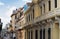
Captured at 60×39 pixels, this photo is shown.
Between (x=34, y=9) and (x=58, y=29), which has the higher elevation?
(x=34, y=9)

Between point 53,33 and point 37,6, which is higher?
point 37,6

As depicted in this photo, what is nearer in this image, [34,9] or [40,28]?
[40,28]

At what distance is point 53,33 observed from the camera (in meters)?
27.5

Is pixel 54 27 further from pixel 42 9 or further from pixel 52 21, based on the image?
pixel 42 9

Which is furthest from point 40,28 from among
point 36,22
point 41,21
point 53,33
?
point 53,33

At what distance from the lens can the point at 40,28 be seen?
3484 cm

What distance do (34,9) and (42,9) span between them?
4.67m

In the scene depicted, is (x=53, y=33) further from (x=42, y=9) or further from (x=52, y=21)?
(x=42, y=9)

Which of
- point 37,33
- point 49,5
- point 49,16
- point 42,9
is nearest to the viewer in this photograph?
point 49,16

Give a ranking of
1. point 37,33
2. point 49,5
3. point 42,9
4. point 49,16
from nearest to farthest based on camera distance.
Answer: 1. point 49,16
2. point 49,5
3. point 42,9
4. point 37,33

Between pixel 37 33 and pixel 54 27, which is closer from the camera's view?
pixel 54 27

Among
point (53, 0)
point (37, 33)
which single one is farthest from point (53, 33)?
point (37, 33)

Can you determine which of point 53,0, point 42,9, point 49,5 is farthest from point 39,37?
point 53,0

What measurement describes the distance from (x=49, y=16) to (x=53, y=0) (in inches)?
85.3
